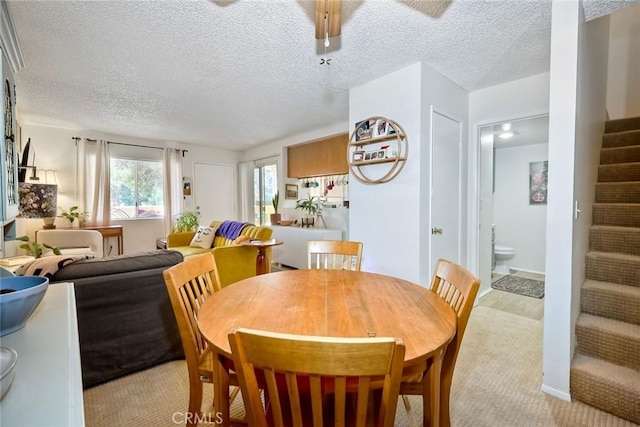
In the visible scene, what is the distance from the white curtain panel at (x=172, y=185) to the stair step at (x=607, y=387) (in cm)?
615

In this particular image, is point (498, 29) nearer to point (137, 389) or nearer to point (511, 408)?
point (511, 408)

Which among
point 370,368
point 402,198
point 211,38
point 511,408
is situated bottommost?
point 511,408

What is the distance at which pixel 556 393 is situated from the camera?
69.0 inches

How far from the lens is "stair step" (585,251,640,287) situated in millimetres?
1996

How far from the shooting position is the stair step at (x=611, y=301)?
1.85m

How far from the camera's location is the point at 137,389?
70.7 inches

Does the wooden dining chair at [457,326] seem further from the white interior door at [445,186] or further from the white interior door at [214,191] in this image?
the white interior door at [214,191]

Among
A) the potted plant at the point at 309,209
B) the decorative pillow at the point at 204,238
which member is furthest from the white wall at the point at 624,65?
the decorative pillow at the point at 204,238

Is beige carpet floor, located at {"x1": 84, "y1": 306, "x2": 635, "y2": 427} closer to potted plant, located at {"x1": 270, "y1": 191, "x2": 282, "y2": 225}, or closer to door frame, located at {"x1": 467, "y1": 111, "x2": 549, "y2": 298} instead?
Answer: door frame, located at {"x1": 467, "y1": 111, "x2": 549, "y2": 298}

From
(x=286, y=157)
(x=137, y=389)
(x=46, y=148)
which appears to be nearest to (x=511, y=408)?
(x=137, y=389)

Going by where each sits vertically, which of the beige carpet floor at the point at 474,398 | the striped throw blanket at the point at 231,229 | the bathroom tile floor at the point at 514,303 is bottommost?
the beige carpet floor at the point at 474,398

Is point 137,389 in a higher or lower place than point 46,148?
lower

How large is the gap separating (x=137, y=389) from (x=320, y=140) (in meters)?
4.07

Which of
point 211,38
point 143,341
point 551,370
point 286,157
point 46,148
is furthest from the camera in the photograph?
point 286,157
